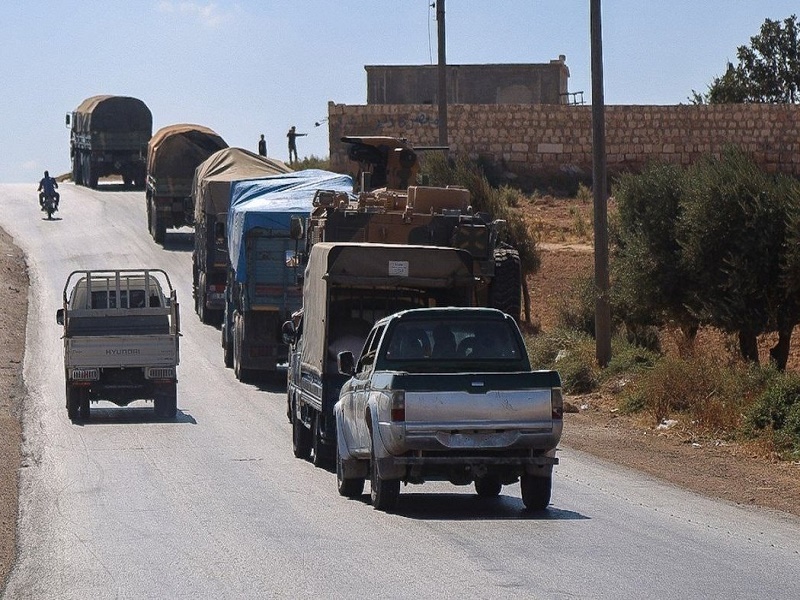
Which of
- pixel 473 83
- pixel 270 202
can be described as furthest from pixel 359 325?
pixel 473 83

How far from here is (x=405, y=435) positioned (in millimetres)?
12523

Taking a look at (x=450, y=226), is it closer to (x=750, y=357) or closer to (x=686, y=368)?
(x=686, y=368)

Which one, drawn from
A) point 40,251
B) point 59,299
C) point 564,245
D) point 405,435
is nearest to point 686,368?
point 405,435

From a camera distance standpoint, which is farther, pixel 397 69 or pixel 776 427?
pixel 397 69

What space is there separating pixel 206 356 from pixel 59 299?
8317 millimetres

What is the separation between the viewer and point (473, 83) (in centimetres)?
6506

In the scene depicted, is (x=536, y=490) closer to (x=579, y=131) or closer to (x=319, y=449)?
(x=319, y=449)

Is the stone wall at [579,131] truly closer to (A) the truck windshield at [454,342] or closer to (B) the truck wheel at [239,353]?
(B) the truck wheel at [239,353]

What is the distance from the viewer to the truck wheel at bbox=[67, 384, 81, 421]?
22109 mm

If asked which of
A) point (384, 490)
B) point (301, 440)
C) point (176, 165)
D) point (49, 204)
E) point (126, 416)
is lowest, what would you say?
point (126, 416)

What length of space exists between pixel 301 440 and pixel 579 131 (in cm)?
3785

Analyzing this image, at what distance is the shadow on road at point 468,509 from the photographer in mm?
12969

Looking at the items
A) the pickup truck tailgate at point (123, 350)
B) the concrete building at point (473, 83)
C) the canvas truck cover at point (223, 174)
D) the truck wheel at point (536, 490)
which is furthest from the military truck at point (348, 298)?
the concrete building at point (473, 83)

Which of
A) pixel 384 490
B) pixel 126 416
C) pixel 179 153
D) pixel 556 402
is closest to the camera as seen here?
pixel 556 402
